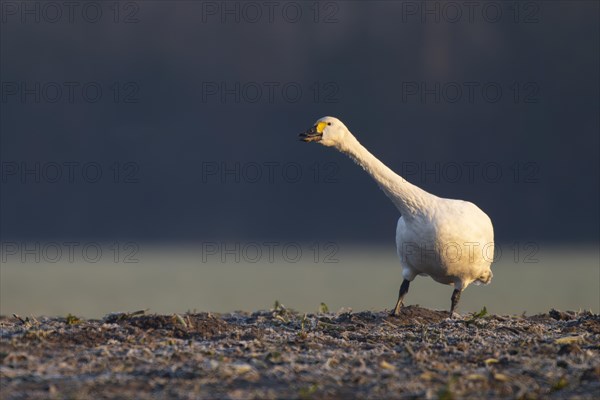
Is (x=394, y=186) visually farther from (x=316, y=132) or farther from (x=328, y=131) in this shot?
(x=316, y=132)

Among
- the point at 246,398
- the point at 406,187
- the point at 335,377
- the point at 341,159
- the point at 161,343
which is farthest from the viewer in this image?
the point at 341,159

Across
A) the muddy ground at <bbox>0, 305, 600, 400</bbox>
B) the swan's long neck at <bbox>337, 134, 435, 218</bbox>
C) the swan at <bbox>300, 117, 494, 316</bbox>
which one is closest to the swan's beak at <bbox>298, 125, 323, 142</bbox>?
the swan at <bbox>300, 117, 494, 316</bbox>

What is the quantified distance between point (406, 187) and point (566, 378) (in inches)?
224

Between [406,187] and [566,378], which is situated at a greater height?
[406,187]

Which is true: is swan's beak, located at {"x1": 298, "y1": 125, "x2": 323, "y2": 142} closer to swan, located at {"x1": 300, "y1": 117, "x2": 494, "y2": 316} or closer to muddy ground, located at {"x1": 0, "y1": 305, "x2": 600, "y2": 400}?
swan, located at {"x1": 300, "y1": 117, "x2": 494, "y2": 316}

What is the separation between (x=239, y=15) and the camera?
128 metres

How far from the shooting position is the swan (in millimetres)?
16156

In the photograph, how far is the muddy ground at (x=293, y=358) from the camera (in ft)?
35.0


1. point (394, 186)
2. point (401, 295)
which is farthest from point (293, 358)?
point (394, 186)

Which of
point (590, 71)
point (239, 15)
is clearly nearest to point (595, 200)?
point (590, 71)

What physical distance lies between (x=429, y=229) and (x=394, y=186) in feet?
2.70

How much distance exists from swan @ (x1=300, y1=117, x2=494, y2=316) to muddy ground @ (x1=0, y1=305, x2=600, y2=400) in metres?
1.12

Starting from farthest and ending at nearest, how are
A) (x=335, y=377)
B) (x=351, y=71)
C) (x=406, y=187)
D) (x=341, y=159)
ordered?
(x=351, y=71) → (x=341, y=159) → (x=406, y=187) → (x=335, y=377)

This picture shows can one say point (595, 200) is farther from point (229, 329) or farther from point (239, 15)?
point (229, 329)
